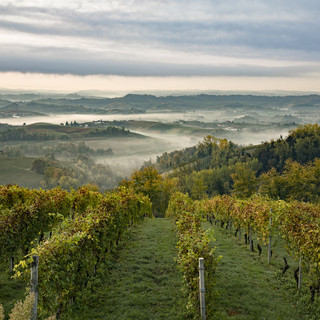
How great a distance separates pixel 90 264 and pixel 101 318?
6.89ft

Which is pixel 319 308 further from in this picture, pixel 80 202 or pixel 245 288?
pixel 80 202

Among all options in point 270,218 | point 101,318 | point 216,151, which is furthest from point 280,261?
point 216,151

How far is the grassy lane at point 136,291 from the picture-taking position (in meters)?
10.7

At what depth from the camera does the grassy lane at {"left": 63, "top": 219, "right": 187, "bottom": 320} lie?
10.7 m

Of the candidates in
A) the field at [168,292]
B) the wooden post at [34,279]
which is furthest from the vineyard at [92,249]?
the field at [168,292]

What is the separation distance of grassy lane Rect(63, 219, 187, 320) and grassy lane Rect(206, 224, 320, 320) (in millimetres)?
2107

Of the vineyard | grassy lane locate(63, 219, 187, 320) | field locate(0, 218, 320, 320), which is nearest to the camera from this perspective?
the vineyard

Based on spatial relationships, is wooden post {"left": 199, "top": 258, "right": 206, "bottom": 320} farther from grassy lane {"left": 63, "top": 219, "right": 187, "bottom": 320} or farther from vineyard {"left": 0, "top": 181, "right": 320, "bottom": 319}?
grassy lane {"left": 63, "top": 219, "right": 187, "bottom": 320}

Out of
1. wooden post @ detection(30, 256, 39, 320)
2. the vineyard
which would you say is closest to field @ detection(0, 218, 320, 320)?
the vineyard

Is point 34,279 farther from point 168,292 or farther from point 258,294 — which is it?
point 258,294

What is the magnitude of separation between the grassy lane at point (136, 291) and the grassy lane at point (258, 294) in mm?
2107

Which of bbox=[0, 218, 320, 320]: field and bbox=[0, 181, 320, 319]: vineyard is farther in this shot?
bbox=[0, 218, 320, 320]: field

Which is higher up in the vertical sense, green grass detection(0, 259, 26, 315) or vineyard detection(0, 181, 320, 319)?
vineyard detection(0, 181, 320, 319)

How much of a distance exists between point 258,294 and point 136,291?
17.9ft
